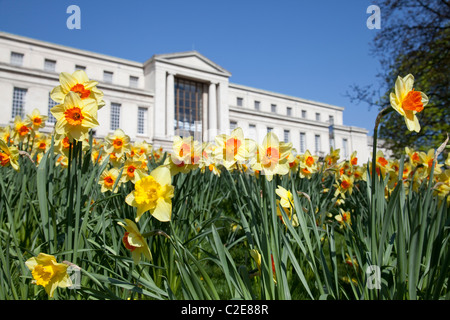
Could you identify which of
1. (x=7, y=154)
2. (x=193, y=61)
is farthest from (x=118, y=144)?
(x=193, y=61)

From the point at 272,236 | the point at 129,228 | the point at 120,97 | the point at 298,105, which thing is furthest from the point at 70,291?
the point at 298,105

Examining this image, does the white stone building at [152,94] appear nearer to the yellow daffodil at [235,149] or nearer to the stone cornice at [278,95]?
the stone cornice at [278,95]

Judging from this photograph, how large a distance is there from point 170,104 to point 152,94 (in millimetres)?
1750

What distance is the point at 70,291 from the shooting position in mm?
1092

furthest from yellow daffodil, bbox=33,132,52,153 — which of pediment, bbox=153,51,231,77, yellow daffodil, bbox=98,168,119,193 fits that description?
pediment, bbox=153,51,231,77

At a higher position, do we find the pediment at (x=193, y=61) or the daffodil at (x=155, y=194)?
the pediment at (x=193, y=61)

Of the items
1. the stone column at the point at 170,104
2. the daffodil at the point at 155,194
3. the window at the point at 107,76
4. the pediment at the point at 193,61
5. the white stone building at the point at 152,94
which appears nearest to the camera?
the daffodil at the point at 155,194

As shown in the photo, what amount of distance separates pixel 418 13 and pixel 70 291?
1062 centimetres

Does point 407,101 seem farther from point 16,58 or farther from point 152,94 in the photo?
point 16,58

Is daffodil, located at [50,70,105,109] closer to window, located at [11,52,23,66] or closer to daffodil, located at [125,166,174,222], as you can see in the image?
daffodil, located at [125,166,174,222]

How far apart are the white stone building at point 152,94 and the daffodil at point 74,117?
69.5 ft

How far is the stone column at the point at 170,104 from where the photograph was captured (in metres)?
27.0

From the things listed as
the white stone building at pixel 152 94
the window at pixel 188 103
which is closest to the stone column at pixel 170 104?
the white stone building at pixel 152 94

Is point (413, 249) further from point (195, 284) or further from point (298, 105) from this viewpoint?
point (298, 105)
